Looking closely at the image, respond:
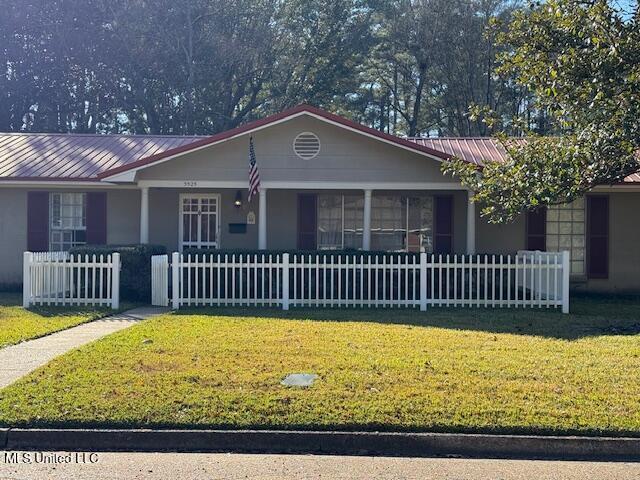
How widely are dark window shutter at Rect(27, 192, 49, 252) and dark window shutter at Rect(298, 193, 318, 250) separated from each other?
6.48 m

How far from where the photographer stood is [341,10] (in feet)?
118

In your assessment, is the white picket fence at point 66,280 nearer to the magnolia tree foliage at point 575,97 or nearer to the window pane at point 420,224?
the magnolia tree foliage at point 575,97

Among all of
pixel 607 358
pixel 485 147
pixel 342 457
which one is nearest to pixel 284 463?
pixel 342 457

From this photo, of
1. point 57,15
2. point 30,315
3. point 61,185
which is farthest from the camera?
point 57,15

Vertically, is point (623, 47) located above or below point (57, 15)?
below

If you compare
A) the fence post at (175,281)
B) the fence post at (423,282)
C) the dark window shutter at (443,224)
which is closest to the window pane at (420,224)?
the dark window shutter at (443,224)

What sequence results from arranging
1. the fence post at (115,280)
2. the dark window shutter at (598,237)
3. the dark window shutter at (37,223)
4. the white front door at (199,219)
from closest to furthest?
the fence post at (115,280) < the dark window shutter at (598,237) < the dark window shutter at (37,223) < the white front door at (199,219)

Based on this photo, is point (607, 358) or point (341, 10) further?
point (341, 10)

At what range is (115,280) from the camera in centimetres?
1372

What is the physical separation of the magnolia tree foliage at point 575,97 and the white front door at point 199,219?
321 inches

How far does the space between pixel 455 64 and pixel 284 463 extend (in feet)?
103

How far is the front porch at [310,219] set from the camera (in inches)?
711

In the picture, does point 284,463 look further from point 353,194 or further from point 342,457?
point 353,194

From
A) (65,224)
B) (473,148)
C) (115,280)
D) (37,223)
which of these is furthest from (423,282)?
(37,223)
